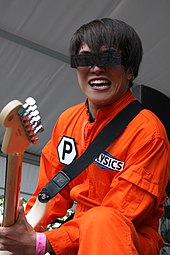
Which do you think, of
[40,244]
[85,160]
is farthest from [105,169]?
[40,244]

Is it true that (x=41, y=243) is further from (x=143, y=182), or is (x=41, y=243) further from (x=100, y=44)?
(x=100, y=44)

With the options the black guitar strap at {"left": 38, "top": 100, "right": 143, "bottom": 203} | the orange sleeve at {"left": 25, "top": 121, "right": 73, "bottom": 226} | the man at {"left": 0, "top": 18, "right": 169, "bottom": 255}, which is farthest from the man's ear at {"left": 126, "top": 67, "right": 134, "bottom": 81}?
the orange sleeve at {"left": 25, "top": 121, "right": 73, "bottom": 226}

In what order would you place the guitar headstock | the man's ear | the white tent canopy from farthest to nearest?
the white tent canopy < the man's ear < the guitar headstock

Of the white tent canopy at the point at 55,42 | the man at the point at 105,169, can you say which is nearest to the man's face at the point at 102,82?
the man at the point at 105,169

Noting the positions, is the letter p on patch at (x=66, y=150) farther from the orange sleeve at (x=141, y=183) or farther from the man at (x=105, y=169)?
the orange sleeve at (x=141, y=183)

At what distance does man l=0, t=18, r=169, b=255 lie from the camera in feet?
4.43

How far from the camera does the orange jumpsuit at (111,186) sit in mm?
1318

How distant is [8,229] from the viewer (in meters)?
1.39

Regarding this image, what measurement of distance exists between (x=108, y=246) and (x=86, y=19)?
8.74ft

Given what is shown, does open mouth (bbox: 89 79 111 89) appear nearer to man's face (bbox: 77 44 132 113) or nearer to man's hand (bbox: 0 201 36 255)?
man's face (bbox: 77 44 132 113)

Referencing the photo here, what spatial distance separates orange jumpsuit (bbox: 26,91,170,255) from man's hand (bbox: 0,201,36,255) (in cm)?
5

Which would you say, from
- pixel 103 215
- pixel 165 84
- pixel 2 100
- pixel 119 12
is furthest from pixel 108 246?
pixel 2 100

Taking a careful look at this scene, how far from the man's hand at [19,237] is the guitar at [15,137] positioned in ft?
0.06

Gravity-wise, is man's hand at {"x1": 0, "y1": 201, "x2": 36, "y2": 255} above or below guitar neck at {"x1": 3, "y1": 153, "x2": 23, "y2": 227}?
below
